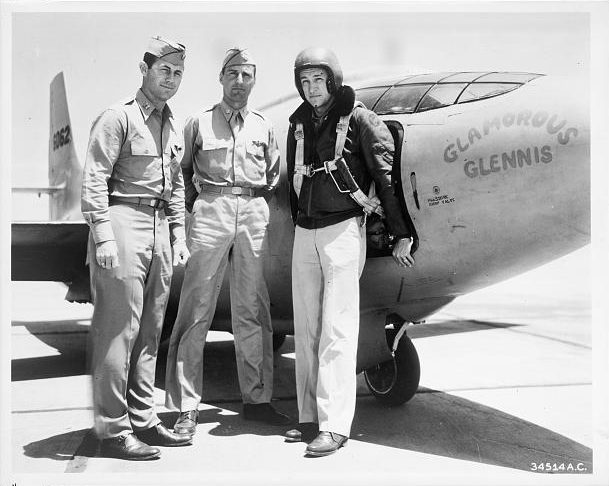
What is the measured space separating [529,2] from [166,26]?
6.91 ft

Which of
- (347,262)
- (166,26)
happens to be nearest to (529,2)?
(347,262)

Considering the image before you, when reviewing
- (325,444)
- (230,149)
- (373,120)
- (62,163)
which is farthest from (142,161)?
(62,163)

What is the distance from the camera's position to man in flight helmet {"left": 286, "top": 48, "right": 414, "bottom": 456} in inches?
136

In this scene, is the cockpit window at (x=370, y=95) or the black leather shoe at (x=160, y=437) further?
the cockpit window at (x=370, y=95)

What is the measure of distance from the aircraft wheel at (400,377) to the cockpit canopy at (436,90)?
1.65m

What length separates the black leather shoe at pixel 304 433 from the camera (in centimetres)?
364

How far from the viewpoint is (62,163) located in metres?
10.1

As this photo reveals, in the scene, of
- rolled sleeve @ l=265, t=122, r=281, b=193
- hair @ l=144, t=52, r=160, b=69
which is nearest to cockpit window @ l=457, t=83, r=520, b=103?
rolled sleeve @ l=265, t=122, r=281, b=193

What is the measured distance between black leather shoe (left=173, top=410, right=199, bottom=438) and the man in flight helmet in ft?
2.41

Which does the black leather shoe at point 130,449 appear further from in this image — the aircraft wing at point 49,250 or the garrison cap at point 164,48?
the aircraft wing at point 49,250

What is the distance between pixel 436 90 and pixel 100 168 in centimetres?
189

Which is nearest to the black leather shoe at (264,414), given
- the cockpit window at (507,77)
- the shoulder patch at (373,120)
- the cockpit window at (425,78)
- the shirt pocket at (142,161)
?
the shirt pocket at (142,161)

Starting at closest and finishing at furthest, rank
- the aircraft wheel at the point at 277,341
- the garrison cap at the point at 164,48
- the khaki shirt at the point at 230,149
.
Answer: the garrison cap at the point at 164,48 → the khaki shirt at the point at 230,149 → the aircraft wheel at the point at 277,341

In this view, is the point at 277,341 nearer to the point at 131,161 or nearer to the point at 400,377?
the point at 400,377
